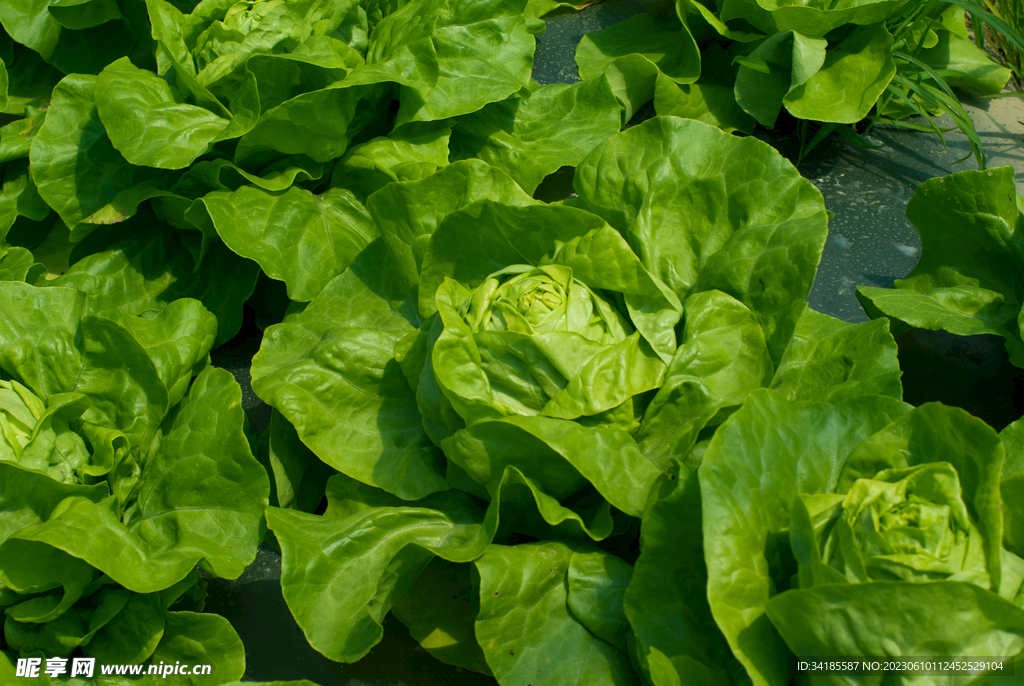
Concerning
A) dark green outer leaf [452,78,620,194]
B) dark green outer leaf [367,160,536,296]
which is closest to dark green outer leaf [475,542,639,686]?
dark green outer leaf [367,160,536,296]

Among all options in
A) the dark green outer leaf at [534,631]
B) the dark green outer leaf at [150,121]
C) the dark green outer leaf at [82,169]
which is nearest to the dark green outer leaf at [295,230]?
the dark green outer leaf at [150,121]

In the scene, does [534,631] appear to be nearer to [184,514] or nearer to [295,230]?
[184,514]

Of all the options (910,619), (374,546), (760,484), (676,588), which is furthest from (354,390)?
(910,619)

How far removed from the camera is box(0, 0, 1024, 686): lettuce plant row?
1692mm

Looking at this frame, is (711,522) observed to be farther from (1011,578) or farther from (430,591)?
(430,591)

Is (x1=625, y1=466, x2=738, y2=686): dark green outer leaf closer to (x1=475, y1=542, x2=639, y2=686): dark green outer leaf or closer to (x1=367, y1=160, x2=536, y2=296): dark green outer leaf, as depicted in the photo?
(x1=475, y1=542, x2=639, y2=686): dark green outer leaf

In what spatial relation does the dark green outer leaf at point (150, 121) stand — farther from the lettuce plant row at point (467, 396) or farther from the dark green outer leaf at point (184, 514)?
the dark green outer leaf at point (184, 514)

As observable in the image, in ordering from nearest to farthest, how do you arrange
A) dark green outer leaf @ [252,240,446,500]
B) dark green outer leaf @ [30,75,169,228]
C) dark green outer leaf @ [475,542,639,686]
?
dark green outer leaf @ [475,542,639,686] → dark green outer leaf @ [252,240,446,500] → dark green outer leaf @ [30,75,169,228]

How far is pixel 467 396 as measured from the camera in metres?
1.99

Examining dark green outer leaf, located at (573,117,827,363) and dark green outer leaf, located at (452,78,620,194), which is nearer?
dark green outer leaf, located at (573,117,827,363)

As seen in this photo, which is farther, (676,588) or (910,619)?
(676,588)

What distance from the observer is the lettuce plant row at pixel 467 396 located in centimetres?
169

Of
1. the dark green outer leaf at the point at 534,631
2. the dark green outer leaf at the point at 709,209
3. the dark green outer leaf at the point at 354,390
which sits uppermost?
the dark green outer leaf at the point at 709,209

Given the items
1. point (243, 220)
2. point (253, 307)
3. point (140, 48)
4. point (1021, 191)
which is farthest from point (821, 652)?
point (140, 48)
